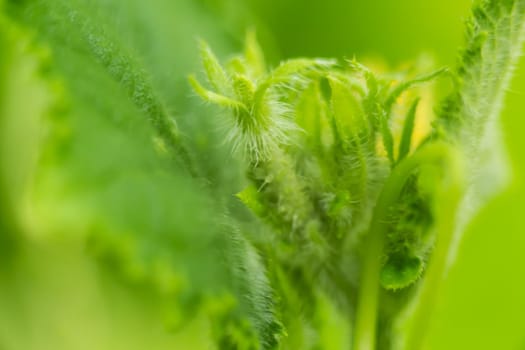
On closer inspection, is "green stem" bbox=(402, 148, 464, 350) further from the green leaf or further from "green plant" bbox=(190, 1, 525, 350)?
the green leaf

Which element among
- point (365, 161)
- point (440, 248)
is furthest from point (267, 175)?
point (440, 248)

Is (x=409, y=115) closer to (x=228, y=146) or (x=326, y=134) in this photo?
(x=326, y=134)

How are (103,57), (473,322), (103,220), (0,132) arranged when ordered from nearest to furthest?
(103,220), (103,57), (473,322), (0,132)

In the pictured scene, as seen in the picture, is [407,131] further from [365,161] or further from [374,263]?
[374,263]

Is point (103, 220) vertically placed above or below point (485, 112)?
below

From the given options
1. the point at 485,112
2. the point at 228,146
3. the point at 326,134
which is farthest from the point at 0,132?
the point at 485,112

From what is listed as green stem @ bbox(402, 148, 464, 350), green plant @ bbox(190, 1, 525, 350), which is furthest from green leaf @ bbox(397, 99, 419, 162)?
green stem @ bbox(402, 148, 464, 350)

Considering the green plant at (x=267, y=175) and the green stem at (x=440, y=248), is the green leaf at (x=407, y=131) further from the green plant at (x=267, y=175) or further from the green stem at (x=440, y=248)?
the green stem at (x=440, y=248)

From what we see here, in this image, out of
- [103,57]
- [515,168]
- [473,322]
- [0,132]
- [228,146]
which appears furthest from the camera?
[0,132]

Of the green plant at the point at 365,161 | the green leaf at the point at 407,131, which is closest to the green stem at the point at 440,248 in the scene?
the green plant at the point at 365,161
